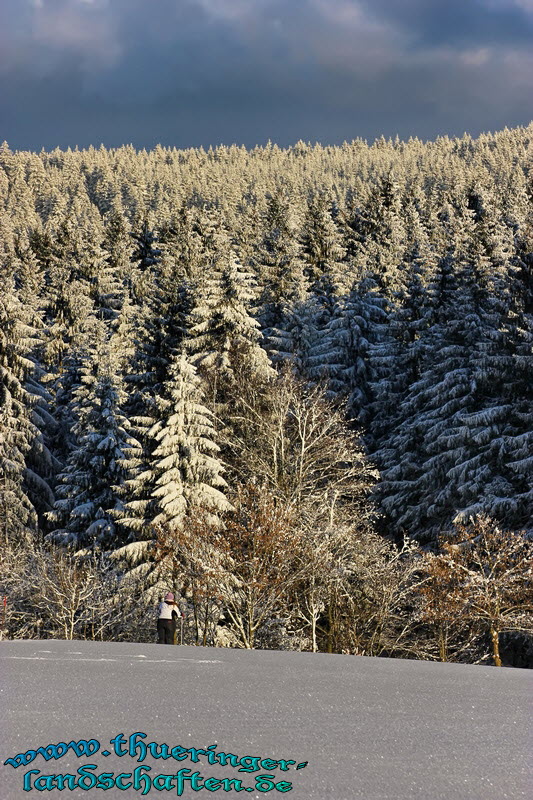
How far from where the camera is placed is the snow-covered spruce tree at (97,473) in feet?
100

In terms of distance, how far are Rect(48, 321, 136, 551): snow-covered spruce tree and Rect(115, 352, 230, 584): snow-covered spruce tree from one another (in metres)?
1.59

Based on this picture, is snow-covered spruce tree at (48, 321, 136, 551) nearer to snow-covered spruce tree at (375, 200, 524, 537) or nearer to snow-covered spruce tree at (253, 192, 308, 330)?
snow-covered spruce tree at (375, 200, 524, 537)

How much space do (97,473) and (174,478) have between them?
19.3 ft

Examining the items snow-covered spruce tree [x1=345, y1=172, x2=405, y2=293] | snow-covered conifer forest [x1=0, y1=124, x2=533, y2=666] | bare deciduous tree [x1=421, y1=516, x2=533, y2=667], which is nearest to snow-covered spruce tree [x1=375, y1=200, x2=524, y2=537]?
snow-covered conifer forest [x1=0, y1=124, x2=533, y2=666]

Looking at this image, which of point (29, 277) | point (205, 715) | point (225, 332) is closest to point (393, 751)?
point (205, 715)

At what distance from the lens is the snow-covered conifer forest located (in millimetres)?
24078

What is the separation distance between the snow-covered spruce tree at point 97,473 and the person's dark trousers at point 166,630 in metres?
11.6

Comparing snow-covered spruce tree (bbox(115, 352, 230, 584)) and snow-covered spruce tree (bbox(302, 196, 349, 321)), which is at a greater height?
snow-covered spruce tree (bbox(302, 196, 349, 321))

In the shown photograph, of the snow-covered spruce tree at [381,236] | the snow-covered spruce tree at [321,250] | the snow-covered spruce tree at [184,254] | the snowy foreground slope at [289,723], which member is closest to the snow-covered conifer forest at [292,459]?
the snow-covered spruce tree at [381,236]

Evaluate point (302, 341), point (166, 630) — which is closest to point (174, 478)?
point (166, 630)

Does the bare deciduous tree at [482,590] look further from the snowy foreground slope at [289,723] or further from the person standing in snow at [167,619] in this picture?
the snowy foreground slope at [289,723]

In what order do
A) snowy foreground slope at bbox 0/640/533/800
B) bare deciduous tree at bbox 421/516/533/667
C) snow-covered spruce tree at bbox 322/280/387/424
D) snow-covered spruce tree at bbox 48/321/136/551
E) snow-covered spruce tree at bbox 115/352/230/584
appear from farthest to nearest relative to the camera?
snow-covered spruce tree at bbox 322/280/387/424, snow-covered spruce tree at bbox 48/321/136/551, snow-covered spruce tree at bbox 115/352/230/584, bare deciduous tree at bbox 421/516/533/667, snowy foreground slope at bbox 0/640/533/800

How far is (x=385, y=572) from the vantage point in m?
24.9

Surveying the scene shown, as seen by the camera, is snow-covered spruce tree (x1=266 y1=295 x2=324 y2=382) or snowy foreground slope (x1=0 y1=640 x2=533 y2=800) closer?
snowy foreground slope (x1=0 y1=640 x2=533 y2=800)
